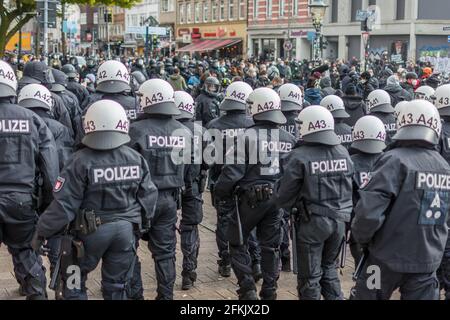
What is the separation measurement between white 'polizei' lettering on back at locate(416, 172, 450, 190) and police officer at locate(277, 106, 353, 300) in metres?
1.14

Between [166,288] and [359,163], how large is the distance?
2217 mm

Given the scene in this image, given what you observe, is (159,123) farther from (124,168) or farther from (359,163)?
(359,163)

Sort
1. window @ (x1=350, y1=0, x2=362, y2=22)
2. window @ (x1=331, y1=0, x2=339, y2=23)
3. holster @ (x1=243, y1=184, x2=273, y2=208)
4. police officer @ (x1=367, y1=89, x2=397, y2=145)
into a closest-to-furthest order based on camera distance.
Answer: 1. holster @ (x1=243, y1=184, x2=273, y2=208)
2. police officer @ (x1=367, y1=89, x2=397, y2=145)
3. window @ (x1=350, y1=0, x2=362, y2=22)
4. window @ (x1=331, y1=0, x2=339, y2=23)

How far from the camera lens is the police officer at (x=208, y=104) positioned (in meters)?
12.4

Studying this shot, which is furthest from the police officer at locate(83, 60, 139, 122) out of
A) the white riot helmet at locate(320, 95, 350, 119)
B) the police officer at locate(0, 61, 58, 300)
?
the white riot helmet at locate(320, 95, 350, 119)

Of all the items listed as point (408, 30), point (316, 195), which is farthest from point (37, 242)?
point (408, 30)

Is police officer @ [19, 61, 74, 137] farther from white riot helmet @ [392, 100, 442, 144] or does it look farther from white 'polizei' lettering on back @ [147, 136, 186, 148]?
white riot helmet @ [392, 100, 442, 144]

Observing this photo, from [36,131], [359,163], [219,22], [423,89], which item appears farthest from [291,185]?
[219,22]

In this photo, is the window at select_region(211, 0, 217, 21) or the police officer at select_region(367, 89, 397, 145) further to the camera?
the window at select_region(211, 0, 217, 21)

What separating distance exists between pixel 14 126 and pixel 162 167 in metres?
1.37

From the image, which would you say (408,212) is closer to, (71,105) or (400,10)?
(71,105)

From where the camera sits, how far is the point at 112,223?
18.6 ft

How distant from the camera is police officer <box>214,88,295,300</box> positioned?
23.1 feet

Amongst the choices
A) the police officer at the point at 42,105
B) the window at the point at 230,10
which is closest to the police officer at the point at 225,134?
the police officer at the point at 42,105
